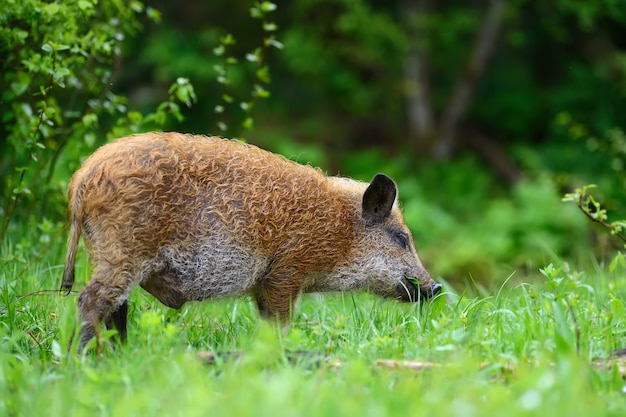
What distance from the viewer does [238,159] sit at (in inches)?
195

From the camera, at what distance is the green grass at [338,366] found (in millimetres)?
3113

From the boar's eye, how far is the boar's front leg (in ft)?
2.71

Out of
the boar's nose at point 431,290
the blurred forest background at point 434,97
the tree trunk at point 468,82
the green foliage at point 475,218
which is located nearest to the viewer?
the boar's nose at point 431,290

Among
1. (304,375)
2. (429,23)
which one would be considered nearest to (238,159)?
(304,375)

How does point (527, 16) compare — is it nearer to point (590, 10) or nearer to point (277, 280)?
point (590, 10)

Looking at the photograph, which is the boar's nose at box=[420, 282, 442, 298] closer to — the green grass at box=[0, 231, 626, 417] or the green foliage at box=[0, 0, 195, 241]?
the green grass at box=[0, 231, 626, 417]

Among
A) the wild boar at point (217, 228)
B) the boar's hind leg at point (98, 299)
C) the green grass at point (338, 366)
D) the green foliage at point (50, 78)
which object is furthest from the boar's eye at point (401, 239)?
the boar's hind leg at point (98, 299)

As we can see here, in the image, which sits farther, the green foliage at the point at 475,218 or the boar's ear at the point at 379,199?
the green foliage at the point at 475,218

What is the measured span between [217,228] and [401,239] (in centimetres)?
143

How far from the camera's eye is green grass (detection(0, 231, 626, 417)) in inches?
123

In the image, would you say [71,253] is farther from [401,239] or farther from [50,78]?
[401,239]

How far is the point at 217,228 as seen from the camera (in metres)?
4.69

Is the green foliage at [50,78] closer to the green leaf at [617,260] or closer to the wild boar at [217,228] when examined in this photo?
the wild boar at [217,228]

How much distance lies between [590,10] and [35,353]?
9482 millimetres
